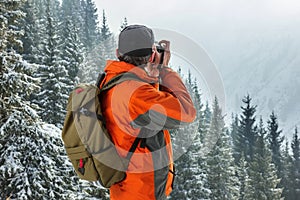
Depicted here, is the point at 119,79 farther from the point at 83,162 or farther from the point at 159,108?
the point at 83,162

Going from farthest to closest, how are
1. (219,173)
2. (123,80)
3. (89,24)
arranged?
(89,24) < (219,173) < (123,80)

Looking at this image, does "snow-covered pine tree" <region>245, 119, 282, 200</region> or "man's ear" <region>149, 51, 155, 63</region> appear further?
"snow-covered pine tree" <region>245, 119, 282, 200</region>

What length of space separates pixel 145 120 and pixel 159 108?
0.58ft

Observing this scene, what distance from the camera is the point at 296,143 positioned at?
64.0m

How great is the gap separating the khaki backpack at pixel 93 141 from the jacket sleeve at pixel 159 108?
0.18 m

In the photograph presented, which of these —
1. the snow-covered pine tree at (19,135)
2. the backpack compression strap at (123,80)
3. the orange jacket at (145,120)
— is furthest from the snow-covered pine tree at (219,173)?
the backpack compression strap at (123,80)

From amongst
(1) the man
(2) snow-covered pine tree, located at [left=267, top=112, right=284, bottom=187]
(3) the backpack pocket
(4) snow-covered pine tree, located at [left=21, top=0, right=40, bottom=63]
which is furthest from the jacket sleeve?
(2) snow-covered pine tree, located at [left=267, top=112, right=284, bottom=187]

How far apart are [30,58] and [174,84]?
33644mm

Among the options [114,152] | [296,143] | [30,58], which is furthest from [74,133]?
[296,143]

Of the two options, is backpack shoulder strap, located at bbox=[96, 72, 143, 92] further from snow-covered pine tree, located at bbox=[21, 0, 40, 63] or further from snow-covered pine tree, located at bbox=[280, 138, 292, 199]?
snow-covered pine tree, located at bbox=[280, 138, 292, 199]

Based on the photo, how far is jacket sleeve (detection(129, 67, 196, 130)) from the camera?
3.09 metres

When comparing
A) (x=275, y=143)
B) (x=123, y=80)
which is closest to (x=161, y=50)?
(x=123, y=80)

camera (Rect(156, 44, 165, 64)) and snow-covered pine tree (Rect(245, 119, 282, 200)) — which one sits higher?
snow-covered pine tree (Rect(245, 119, 282, 200))

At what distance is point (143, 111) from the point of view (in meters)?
3.12
